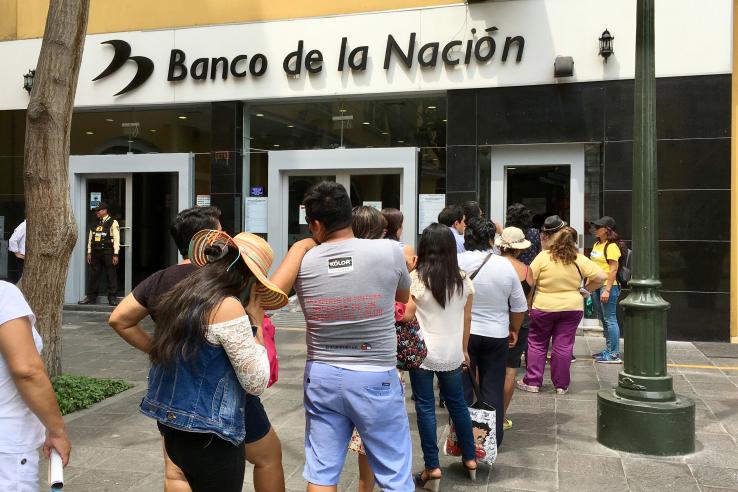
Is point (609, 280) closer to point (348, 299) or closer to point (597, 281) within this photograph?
point (597, 281)

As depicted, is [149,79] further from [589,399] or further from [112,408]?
[589,399]

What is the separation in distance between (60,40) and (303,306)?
4.45 m

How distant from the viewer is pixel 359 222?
351 centimetres

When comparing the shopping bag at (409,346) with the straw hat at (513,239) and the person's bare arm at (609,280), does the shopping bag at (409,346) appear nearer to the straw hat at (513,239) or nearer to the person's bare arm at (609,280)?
the straw hat at (513,239)

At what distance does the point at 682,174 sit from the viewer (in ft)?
29.9

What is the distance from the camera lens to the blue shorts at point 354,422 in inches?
116

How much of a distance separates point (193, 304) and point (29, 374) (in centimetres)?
60

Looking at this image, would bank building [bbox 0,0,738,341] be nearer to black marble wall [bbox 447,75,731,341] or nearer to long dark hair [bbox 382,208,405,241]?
black marble wall [bbox 447,75,731,341]

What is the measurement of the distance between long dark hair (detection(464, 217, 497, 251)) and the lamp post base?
5.01ft

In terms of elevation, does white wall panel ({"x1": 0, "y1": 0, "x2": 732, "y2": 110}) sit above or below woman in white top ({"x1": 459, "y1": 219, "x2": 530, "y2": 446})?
above

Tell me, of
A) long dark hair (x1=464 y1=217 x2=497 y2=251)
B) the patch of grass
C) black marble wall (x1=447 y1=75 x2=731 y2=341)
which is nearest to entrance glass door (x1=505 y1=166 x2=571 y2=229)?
black marble wall (x1=447 y1=75 x2=731 y2=341)

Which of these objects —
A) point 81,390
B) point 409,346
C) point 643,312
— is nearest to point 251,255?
point 409,346

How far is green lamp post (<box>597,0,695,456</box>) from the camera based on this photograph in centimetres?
473

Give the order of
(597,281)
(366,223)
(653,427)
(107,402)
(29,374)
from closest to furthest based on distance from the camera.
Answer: (29,374)
(366,223)
(653,427)
(107,402)
(597,281)
